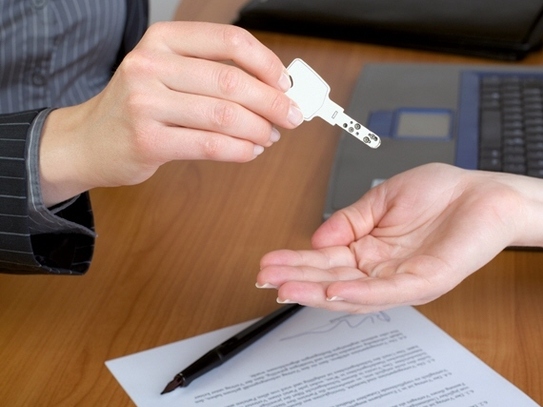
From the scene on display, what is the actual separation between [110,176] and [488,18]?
821mm

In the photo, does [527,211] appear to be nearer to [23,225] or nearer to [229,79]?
[229,79]

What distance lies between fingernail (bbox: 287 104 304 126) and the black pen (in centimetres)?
19

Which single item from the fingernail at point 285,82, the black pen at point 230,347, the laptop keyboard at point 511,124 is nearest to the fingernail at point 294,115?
the fingernail at point 285,82

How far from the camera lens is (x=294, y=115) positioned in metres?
0.70

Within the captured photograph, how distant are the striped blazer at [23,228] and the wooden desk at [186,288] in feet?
0.09

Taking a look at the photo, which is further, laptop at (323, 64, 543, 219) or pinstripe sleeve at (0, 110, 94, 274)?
laptop at (323, 64, 543, 219)

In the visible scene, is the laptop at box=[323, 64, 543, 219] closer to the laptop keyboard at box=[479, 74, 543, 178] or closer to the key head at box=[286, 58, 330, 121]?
the laptop keyboard at box=[479, 74, 543, 178]

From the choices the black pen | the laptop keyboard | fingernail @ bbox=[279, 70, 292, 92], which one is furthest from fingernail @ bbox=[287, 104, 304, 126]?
the laptop keyboard

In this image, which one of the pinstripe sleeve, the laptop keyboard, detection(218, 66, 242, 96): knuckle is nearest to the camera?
detection(218, 66, 242, 96): knuckle

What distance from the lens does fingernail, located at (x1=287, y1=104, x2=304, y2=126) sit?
0.69 m

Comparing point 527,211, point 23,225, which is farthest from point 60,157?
point 527,211

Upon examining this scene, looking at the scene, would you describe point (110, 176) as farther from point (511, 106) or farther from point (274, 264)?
point (511, 106)

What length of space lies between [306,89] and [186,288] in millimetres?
248

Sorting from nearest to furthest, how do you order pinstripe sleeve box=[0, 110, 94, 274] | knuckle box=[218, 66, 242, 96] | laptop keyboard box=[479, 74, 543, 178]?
1. knuckle box=[218, 66, 242, 96]
2. pinstripe sleeve box=[0, 110, 94, 274]
3. laptop keyboard box=[479, 74, 543, 178]
